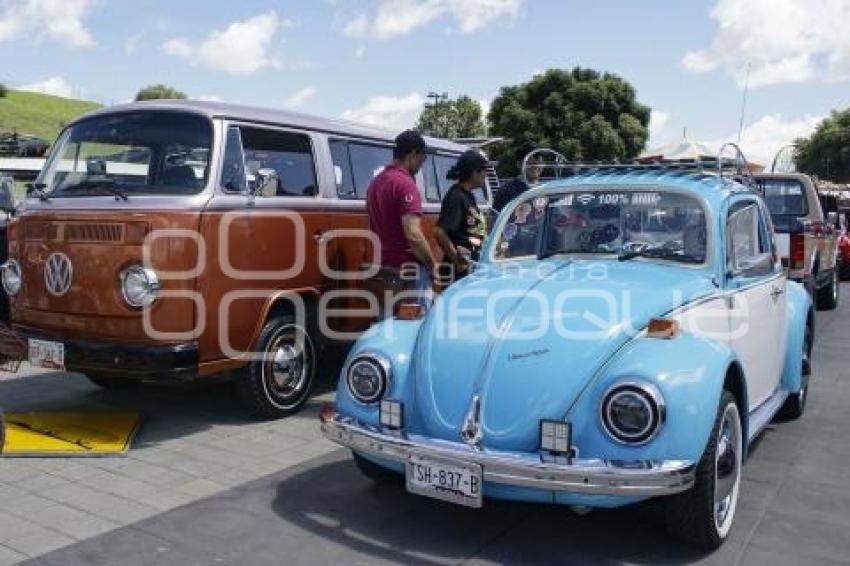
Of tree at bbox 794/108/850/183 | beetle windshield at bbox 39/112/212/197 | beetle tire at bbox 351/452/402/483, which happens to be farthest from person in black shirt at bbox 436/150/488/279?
tree at bbox 794/108/850/183

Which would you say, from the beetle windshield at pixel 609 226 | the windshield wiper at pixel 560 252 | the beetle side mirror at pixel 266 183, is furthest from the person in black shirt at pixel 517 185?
the beetle side mirror at pixel 266 183

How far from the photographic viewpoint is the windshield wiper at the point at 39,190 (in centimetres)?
580

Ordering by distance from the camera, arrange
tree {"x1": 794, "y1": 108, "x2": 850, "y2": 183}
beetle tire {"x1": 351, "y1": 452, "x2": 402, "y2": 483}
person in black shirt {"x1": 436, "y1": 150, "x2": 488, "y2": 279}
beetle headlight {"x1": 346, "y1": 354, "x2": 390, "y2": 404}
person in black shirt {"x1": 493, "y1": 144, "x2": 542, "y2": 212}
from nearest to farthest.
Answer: beetle headlight {"x1": 346, "y1": 354, "x2": 390, "y2": 404}, beetle tire {"x1": 351, "y1": 452, "x2": 402, "y2": 483}, person in black shirt {"x1": 436, "y1": 150, "x2": 488, "y2": 279}, person in black shirt {"x1": 493, "y1": 144, "x2": 542, "y2": 212}, tree {"x1": 794, "y1": 108, "x2": 850, "y2": 183}

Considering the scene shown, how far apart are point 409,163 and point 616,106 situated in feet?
95.8

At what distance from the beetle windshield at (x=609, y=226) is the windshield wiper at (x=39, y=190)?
3.22 metres

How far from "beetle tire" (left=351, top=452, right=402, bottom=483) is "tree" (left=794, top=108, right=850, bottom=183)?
2064 inches

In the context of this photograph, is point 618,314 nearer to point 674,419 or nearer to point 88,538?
point 674,419

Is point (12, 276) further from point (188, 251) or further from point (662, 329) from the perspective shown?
point (662, 329)

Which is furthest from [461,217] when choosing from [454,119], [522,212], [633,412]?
[454,119]

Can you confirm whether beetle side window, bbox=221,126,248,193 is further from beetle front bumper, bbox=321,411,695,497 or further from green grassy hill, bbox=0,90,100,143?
green grassy hill, bbox=0,90,100,143

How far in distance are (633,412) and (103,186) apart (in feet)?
12.7

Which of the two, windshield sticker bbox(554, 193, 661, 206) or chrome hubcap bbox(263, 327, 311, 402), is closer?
windshield sticker bbox(554, 193, 661, 206)

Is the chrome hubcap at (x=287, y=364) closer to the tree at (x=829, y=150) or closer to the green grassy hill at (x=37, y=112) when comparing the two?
the green grassy hill at (x=37, y=112)

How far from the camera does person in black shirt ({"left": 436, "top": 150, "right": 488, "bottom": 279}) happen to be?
6.14 metres
